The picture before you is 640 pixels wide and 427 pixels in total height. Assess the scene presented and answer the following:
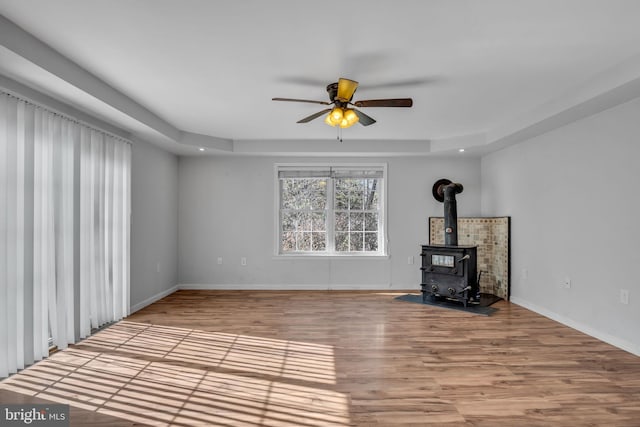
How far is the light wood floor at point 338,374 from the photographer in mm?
2127

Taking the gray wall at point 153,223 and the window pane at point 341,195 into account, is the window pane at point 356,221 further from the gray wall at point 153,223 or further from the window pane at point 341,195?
the gray wall at point 153,223

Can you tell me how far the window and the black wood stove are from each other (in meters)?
1.07

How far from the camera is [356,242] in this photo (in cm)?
586

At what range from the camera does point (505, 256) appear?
5012mm

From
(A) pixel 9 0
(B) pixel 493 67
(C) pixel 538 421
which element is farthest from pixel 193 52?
(C) pixel 538 421

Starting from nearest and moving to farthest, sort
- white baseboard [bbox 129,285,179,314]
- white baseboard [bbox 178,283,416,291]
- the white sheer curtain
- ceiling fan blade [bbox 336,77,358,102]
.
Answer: the white sheer curtain < ceiling fan blade [bbox 336,77,358,102] < white baseboard [bbox 129,285,179,314] < white baseboard [bbox 178,283,416,291]

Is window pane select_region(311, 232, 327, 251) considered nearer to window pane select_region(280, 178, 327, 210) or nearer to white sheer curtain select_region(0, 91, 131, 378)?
window pane select_region(280, 178, 327, 210)

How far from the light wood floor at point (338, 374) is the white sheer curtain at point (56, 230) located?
0.25 metres

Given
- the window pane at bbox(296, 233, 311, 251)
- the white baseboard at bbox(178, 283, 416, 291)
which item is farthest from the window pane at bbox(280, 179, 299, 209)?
the white baseboard at bbox(178, 283, 416, 291)

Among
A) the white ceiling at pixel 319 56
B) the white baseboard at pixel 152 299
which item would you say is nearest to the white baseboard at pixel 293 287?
the white baseboard at pixel 152 299

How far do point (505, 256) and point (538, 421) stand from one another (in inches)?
131

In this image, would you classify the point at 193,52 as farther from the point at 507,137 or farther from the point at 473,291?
the point at 473,291

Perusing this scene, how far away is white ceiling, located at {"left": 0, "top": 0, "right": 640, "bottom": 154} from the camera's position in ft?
6.68

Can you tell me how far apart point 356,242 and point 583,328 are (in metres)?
3.16
